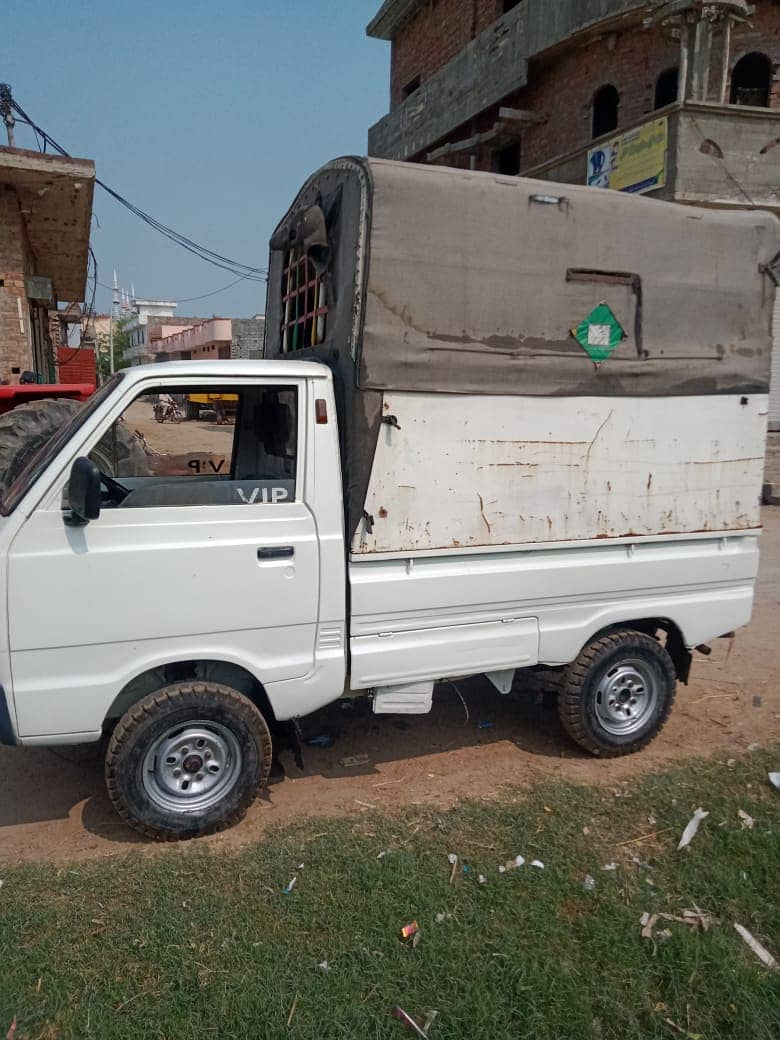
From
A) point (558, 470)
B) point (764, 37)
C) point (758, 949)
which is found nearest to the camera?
point (758, 949)

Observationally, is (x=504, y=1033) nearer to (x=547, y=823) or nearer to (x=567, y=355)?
(x=547, y=823)

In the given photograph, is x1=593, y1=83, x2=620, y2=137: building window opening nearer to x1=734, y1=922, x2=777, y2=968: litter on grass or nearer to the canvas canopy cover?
the canvas canopy cover

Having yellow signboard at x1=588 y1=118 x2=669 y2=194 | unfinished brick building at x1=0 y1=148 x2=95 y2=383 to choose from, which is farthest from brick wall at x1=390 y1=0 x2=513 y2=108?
unfinished brick building at x1=0 y1=148 x2=95 y2=383

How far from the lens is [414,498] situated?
359cm

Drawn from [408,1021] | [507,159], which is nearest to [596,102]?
[507,159]

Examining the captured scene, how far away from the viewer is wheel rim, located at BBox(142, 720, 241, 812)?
3.41 m

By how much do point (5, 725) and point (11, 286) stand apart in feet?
37.5

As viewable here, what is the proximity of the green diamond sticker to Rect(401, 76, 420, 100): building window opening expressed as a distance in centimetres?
2007

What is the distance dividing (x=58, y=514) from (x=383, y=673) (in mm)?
→ 1662

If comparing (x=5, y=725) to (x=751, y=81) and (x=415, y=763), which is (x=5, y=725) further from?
(x=751, y=81)

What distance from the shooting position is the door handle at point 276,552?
3.38 meters

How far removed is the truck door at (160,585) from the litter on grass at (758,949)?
206 cm

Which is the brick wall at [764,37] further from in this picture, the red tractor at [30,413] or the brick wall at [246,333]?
the brick wall at [246,333]

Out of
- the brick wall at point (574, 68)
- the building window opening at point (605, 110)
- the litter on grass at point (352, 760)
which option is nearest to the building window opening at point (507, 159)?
the brick wall at point (574, 68)
